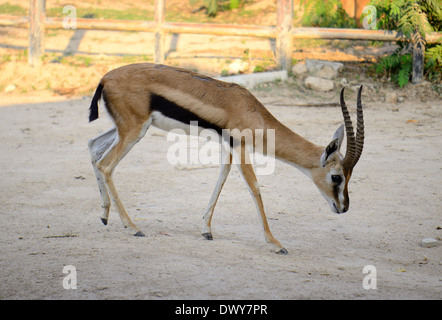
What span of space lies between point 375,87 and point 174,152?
4662 mm

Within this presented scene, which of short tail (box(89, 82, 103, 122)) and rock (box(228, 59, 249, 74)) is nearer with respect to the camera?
short tail (box(89, 82, 103, 122))

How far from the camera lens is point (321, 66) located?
11.3 metres

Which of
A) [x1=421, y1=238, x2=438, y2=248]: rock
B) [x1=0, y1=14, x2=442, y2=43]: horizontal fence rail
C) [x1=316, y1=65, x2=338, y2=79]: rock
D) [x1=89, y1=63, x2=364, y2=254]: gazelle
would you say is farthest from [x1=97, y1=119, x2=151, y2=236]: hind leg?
[x1=316, y1=65, x2=338, y2=79]: rock

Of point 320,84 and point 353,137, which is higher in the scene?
point 320,84

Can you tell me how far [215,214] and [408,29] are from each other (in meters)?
6.14

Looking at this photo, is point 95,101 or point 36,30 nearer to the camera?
point 95,101

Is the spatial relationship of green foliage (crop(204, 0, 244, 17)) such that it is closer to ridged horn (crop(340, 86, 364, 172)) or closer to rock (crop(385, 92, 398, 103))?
rock (crop(385, 92, 398, 103))

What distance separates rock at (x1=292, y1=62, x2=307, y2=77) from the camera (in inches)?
449

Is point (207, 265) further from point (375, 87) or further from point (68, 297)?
point (375, 87)

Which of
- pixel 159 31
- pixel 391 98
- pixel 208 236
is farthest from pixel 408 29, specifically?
pixel 208 236

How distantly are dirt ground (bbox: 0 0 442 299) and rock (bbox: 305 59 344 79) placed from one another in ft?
1.12

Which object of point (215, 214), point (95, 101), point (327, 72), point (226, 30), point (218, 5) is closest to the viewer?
point (95, 101)

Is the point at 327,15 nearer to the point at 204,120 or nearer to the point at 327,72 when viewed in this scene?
the point at 327,72

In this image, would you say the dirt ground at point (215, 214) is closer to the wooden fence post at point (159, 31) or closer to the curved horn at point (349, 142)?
the wooden fence post at point (159, 31)
